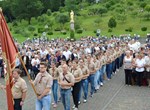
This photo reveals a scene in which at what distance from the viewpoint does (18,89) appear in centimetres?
1020

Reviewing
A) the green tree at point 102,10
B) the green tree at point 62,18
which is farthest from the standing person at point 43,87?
the green tree at point 102,10

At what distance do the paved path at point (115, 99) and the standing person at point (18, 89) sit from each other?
3.36 metres

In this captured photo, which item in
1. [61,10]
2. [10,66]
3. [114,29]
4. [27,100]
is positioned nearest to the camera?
[10,66]

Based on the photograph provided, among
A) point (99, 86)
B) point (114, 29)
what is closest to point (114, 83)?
point (99, 86)

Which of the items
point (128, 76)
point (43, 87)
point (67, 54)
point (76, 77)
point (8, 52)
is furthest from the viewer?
point (67, 54)

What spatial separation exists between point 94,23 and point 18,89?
64492mm

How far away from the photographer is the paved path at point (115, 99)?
1366cm

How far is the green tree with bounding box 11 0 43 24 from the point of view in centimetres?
8700

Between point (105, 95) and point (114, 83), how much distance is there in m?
3.06

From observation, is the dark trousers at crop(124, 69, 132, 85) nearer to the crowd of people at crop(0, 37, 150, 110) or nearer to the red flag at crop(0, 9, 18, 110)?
the crowd of people at crop(0, 37, 150, 110)

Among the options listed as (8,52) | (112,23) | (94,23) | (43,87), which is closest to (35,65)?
(43,87)

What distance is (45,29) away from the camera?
7106cm

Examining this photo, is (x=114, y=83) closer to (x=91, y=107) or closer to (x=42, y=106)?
(x=91, y=107)

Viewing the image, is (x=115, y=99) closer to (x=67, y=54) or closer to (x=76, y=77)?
(x=76, y=77)
